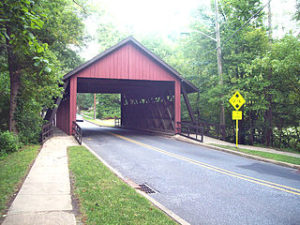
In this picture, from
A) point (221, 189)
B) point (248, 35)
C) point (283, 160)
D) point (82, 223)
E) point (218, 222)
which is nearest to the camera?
point (82, 223)

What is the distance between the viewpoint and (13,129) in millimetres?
13188

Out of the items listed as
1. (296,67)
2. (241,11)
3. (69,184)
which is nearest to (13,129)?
(69,184)

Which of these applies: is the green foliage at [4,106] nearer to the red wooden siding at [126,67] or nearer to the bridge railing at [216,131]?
the red wooden siding at [126,67]

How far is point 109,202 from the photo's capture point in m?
4.96

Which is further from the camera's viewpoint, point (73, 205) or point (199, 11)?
point (199, 11)

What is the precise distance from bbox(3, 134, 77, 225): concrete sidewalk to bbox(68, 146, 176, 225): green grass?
0.29m

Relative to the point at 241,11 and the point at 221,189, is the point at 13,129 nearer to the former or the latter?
the point at 221,189

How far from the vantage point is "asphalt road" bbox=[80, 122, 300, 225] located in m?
4.68

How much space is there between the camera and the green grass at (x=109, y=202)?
4230 millimetres

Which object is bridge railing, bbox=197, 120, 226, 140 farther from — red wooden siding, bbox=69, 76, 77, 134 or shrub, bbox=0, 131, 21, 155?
shrub, bbox=0, 131, 21, 155

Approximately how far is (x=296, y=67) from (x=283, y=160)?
484cm

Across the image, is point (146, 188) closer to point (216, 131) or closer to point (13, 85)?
point (13, 85)

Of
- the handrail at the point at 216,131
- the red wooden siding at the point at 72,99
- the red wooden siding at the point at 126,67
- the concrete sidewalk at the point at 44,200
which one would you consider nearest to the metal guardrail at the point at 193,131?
the handrail at the point at 216,131

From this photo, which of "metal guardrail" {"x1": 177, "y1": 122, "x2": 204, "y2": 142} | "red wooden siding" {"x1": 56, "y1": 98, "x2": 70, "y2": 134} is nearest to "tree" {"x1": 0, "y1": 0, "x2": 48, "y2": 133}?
"metal guardrail" {"x1": 177, "y1": 122, "x2": 204, "y2": 142}
